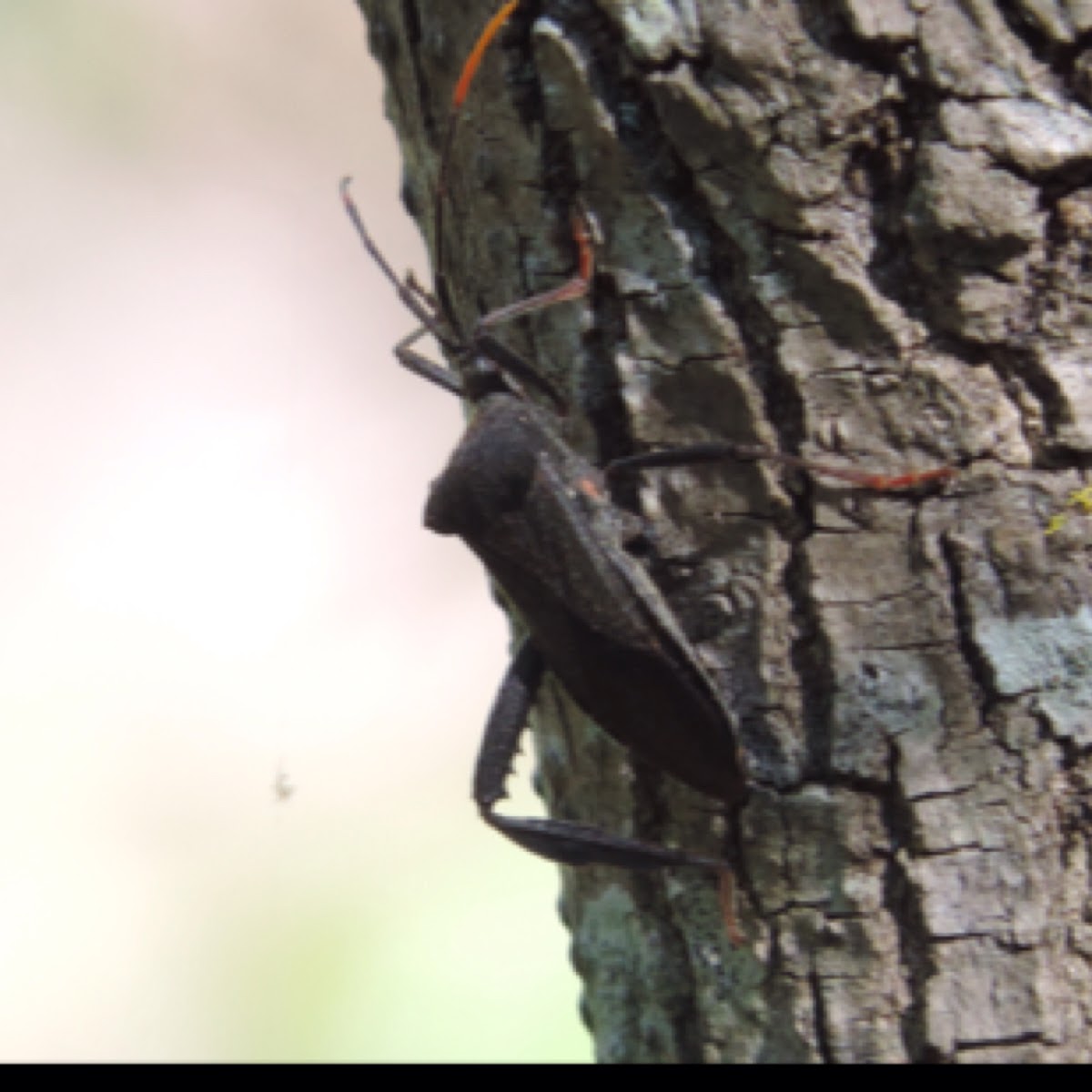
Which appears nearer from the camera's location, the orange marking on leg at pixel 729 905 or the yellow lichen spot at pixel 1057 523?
the yellow lichen spot at pixel 1057 523

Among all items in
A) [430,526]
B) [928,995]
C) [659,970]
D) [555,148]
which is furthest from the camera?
[430,526]

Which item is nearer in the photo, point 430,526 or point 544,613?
point 544,613

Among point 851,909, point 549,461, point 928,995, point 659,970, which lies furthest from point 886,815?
point 549,461

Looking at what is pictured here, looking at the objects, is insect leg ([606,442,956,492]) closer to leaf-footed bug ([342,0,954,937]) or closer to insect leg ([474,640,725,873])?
leaf-footed bug ([342,0,954,937])

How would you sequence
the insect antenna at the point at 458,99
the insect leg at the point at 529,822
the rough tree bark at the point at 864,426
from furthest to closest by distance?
the insect leg at the point at 529,822, the insect antenna at the point at 458,99, the rough tree bark at the point at 864,426

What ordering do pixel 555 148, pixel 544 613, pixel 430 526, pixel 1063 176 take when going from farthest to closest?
pixel 430 526
pixel 544 613
pixel 555 148
pixel 1063 176

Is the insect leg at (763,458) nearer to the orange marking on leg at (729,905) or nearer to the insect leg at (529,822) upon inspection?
the insect leg at (529,822)

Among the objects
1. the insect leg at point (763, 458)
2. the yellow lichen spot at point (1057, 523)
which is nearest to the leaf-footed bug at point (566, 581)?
the insect leg at point (763, 458)

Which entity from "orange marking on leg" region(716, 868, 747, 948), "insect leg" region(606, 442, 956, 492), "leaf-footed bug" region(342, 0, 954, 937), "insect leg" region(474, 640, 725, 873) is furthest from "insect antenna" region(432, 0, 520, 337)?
"orange marking on leg" region(716, 868, 747, 948)

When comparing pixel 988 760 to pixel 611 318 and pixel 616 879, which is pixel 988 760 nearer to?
pixel 616 879
